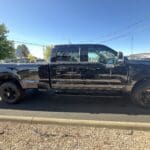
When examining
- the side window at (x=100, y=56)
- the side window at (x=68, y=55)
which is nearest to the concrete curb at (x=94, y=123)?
the side window at (x=100, y=56)

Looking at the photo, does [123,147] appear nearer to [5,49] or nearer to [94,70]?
[94,70]

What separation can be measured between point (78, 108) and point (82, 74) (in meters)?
1.02

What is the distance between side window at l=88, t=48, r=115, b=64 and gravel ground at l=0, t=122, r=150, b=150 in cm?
252

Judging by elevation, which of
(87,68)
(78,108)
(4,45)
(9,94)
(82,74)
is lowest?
(78,108)

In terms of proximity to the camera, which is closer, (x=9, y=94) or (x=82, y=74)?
(x=82, y=74)

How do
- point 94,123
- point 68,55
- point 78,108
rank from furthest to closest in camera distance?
point 68,55 < point 78,108 < point 94,123

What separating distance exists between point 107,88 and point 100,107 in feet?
2.04

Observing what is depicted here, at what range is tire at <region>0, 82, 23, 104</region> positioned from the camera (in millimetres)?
6559

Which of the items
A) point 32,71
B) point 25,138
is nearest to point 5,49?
point 32,71

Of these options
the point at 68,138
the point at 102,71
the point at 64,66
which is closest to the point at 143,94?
the point at 102,71

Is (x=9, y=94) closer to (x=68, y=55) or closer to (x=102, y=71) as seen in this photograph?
(x=68, y=55)

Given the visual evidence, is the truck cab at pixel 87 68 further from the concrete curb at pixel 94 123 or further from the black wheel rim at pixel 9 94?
the concrete curb at pixel 94 123

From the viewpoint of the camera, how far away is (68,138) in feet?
11.8

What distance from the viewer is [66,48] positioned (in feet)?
21.0
